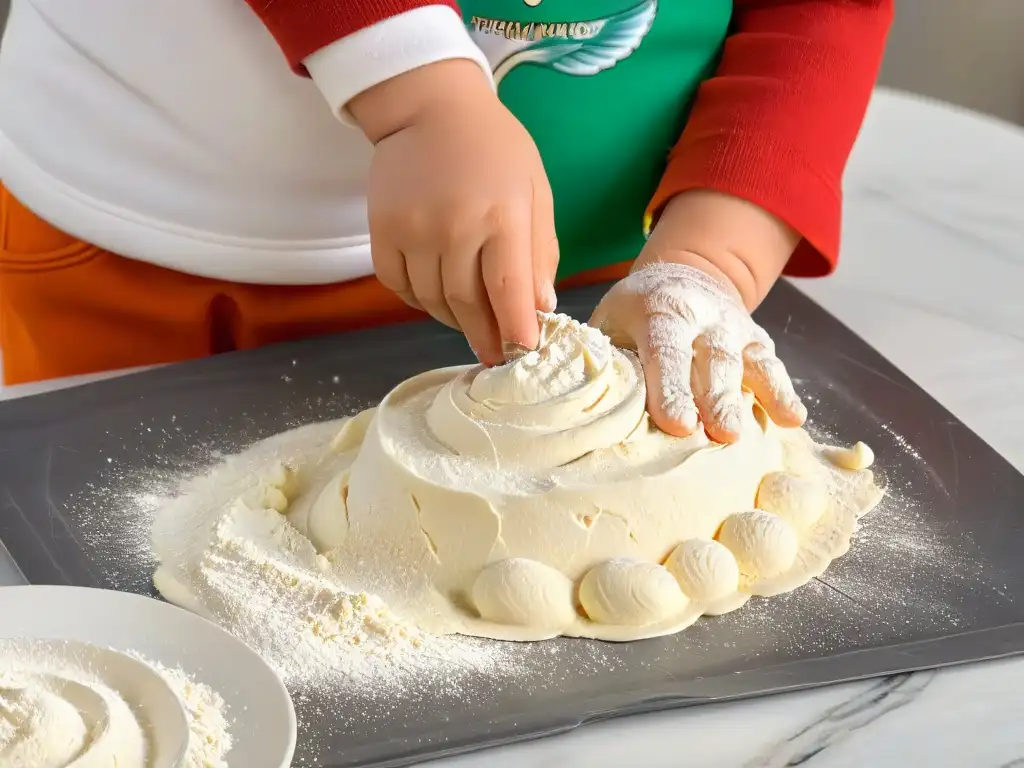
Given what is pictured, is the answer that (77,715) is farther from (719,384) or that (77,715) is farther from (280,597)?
(719,384)

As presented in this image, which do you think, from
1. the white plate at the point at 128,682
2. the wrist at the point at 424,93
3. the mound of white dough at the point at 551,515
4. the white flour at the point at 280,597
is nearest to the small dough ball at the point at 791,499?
the mound of white dough at the point at 551,515

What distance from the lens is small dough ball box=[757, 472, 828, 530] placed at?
88 centimetres

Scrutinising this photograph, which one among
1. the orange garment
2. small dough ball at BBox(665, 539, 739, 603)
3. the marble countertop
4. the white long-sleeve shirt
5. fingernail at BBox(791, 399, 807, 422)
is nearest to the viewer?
the marble countertop

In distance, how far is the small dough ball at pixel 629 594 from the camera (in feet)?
2.55

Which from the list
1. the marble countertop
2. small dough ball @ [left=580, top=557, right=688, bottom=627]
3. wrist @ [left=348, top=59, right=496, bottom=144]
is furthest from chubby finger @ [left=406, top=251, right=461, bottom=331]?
the marble countertop

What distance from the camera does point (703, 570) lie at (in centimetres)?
80

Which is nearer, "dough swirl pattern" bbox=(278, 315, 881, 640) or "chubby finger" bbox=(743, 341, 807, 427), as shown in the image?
"dough swirl pattern" bbox=(278, 315, 881, 640)

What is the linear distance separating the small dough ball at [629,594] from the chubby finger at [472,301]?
18cm

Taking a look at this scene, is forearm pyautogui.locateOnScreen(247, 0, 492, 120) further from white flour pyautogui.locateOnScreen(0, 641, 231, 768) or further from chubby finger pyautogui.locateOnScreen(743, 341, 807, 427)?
white flour pyautogui.locateOnScreen(0, 641, 231, 768)

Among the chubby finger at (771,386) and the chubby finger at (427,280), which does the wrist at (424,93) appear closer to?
the chubby finger at (427,280)

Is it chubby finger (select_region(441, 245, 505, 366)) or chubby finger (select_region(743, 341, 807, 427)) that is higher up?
chubby finger (select_region(441, 245, 505, 366))

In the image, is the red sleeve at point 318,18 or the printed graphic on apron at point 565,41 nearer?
the red sleeve at point 318,18

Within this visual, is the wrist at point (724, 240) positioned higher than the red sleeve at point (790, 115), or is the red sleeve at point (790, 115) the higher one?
the red sleeve at point (790, 115)

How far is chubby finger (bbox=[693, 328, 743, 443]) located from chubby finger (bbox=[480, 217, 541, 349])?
0.47ft
